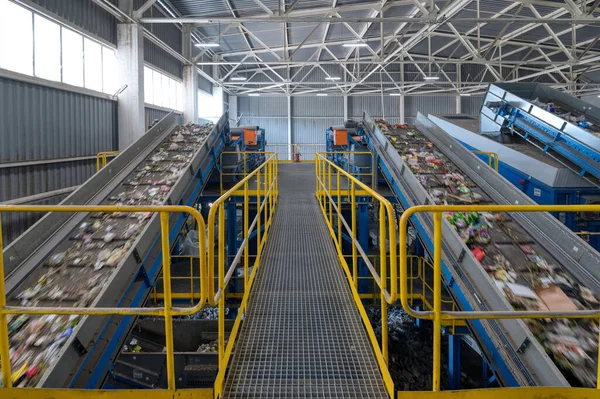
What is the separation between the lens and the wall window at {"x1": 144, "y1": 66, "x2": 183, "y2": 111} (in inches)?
544

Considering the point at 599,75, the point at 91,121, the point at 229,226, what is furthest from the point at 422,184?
the point at 599,75

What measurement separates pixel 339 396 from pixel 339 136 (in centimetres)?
1050

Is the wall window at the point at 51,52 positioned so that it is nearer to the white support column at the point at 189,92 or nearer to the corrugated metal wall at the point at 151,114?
the corrugated metal wall at the point at 151,114

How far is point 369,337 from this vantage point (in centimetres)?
359

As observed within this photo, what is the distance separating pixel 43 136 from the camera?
27.3ft

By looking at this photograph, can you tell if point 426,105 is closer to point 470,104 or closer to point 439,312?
point 470,104

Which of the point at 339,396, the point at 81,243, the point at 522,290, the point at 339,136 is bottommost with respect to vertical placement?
the point at 339,396

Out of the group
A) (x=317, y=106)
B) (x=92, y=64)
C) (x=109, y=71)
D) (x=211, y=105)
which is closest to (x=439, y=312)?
(x=92, y=64)

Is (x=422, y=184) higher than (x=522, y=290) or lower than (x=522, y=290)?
higher

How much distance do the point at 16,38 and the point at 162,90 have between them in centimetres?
790

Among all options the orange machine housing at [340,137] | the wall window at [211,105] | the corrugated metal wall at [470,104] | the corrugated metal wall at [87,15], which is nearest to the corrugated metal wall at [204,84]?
the wall window at [211,105]

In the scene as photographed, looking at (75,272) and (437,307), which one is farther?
(75,272)

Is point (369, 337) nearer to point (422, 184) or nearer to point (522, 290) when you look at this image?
point (522, 290)

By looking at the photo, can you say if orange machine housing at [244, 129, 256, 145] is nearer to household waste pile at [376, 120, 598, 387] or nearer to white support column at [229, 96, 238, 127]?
household waste pile at [376, 120, 598, 387]
